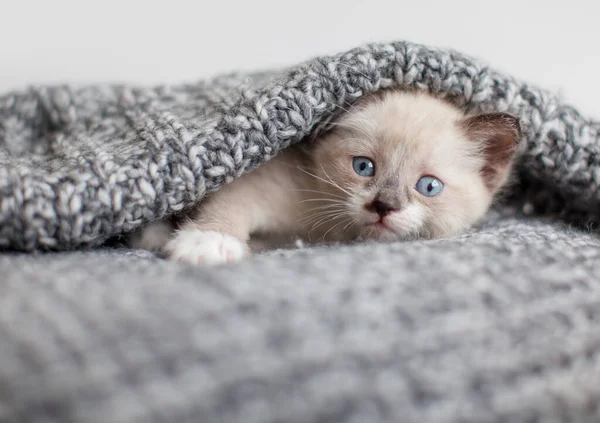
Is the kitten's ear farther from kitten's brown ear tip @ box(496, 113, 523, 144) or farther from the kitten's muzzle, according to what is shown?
the kitten's muzzle

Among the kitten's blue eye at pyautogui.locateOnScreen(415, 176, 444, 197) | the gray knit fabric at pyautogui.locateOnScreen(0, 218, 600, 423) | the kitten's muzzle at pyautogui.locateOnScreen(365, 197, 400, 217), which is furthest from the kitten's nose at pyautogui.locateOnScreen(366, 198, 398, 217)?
the gray knit fabric at pyautogui.locateOnScreen(0, 218, 600, 423)

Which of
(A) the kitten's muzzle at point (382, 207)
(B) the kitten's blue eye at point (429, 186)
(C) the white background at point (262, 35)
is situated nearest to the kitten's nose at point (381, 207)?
(A) the kitten's muzzle at point (382, 207)

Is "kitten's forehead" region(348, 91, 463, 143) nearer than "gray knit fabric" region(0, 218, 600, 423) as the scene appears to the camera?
No

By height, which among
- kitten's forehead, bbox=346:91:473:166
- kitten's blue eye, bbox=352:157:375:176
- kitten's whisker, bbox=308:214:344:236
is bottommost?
kitten's whisker, bbox=308:214:344:236

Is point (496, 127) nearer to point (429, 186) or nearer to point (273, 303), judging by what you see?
point (429, 186)

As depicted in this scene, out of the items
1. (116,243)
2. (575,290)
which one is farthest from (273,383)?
→ (116,243)

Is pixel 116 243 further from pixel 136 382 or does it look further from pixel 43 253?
pixel 136 382

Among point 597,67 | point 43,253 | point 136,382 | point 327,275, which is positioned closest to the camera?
point 136,382
